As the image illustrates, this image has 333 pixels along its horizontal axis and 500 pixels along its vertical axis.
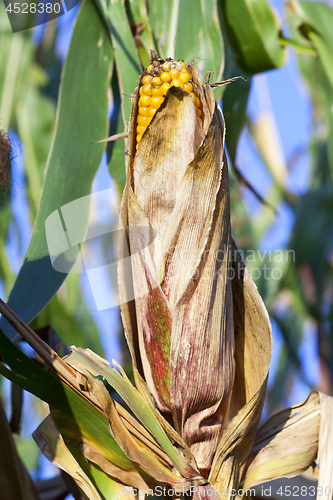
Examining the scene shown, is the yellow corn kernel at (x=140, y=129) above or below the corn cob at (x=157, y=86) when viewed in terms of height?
below

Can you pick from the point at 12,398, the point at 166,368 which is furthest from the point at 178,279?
the point at 12,398

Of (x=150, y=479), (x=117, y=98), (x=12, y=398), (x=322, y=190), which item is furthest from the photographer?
(x=322, y=190)

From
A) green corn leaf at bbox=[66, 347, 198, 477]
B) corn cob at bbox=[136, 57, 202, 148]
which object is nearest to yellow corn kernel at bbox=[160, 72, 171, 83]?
corn cob at bbox=[136, 57, 202, 148]

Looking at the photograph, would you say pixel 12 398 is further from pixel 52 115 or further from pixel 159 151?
pixel 52 115

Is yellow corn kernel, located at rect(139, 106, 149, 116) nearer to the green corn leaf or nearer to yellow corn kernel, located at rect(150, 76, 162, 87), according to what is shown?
yellow corn kernel, located at rect(150, 76, 162, 87)

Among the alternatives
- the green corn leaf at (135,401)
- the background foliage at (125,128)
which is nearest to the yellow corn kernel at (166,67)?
the background foliage at (125,128)

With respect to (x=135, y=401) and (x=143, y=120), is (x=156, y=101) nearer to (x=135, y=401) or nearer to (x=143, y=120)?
(x=143, y=120)

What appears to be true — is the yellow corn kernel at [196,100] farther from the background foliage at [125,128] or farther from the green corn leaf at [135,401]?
the green corn leaf at [135,401]
